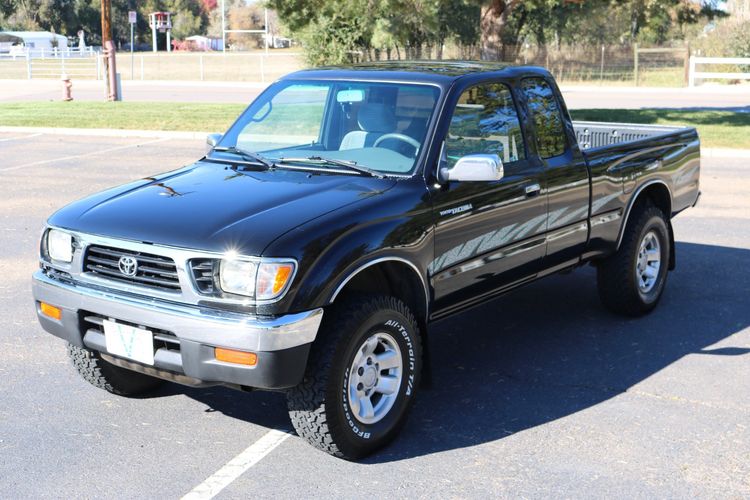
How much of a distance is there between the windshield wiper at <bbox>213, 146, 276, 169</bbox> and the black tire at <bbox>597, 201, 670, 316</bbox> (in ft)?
8.87

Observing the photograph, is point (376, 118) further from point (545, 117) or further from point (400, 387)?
point (400, 387)

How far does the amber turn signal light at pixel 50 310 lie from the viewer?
470 centimetres

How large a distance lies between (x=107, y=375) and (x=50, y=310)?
2.07 ft

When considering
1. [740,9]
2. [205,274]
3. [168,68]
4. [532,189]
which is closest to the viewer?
[205,274]

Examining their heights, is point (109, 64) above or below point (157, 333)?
above

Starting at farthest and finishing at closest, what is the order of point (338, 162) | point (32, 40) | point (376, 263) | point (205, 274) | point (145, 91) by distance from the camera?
point (32, 40)
point (145, 91)
point (338, 162)
point (376, 263)
point (205, 274)

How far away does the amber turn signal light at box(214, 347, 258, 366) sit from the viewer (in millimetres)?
4117

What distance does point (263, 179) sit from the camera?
5.03 metres

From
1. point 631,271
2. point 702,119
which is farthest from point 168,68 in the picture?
point 631,271

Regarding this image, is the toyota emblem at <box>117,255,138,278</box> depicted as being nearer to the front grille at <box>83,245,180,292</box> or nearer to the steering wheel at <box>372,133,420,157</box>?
the front grille at <box>83,245,180,292</box>

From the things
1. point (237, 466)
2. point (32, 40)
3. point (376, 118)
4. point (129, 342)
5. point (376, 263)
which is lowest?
point (237, 466)

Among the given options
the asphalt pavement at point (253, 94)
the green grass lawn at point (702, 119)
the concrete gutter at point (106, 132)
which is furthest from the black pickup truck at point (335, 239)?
the asphalt pavement at point (253, 94)

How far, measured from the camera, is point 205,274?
4223mm

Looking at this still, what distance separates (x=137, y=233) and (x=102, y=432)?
1174 mm
